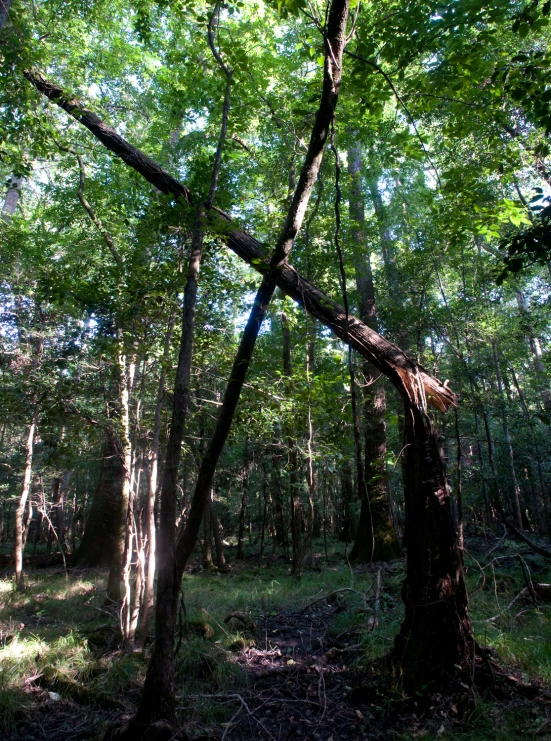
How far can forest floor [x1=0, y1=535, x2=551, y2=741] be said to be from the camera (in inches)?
136

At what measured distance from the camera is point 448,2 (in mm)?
3334

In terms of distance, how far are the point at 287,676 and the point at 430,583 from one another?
2047mm

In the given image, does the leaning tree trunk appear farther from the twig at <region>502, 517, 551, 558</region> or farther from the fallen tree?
the twig at <region>502, 517, 551, 558</region>

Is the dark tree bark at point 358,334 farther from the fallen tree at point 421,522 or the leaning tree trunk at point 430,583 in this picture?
the leaning tree trunk at point 430,583

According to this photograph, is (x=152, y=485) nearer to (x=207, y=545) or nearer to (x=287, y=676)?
(x=287, y=676)

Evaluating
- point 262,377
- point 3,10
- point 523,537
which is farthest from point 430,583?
point 3,10

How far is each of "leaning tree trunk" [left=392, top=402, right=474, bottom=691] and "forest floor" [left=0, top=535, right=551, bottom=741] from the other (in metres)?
0.24

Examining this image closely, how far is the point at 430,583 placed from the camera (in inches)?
146

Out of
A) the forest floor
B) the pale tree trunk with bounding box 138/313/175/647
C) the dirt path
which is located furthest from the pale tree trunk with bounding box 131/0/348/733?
the pale tree trunk with bounding box 138/313/175/647

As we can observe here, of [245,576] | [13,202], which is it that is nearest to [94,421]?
[245,576]

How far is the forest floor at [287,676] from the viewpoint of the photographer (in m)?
3.45

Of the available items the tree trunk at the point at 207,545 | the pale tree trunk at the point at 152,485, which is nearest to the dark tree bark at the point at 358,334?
the pale tree trunk at the point at 152,485

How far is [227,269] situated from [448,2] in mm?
4046

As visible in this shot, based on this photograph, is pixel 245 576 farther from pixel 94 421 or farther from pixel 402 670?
pixel 402 670
